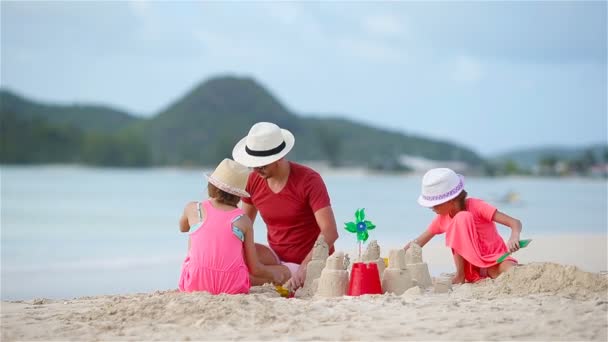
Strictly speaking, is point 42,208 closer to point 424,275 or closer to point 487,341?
point 424,275

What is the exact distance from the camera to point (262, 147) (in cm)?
524

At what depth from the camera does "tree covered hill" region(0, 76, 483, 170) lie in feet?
282

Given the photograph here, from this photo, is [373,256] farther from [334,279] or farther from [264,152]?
[264,152]

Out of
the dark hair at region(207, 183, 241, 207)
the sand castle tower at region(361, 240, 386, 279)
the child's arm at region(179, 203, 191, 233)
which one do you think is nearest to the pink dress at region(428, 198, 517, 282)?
the sand castle tower at region(361, 240, 386, 279)

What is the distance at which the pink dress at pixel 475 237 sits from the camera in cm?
532

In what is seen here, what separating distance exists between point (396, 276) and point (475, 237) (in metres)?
0.72

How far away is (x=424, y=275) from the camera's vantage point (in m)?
5.25

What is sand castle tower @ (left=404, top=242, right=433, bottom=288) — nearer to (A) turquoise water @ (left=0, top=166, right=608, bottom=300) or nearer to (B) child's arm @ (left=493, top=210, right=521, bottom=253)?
(B) child's arm @ (left=493, top=210, right=521, bottom=253)

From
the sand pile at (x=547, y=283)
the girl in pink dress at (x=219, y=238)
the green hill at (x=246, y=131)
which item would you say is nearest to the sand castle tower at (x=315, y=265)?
the girl in pink dress at (x=219, y=238)

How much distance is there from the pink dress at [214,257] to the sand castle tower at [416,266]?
1.19m

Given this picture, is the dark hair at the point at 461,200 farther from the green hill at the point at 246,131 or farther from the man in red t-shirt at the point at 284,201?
the green hill at the point at 246,131

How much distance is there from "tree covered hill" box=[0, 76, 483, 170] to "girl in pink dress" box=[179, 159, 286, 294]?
248 ft

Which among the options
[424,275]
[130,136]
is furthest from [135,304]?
[130,136]

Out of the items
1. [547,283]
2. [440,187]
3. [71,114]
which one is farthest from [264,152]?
[71,114]
